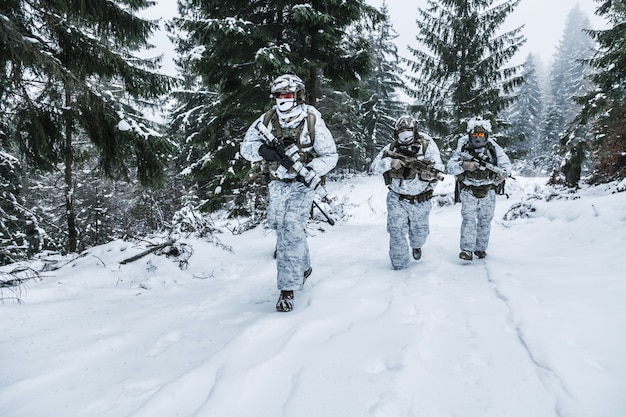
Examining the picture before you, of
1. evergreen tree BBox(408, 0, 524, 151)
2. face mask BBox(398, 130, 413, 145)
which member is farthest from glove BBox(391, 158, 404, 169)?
evergreen tree BBox(408, 0, 524, 151)

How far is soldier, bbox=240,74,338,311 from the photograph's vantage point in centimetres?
378

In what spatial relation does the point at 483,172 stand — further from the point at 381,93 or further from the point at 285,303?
the point at 381,93

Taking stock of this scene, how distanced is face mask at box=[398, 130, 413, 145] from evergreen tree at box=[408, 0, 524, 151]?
38.7 feet

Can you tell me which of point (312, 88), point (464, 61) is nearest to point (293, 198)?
point (312, 88)

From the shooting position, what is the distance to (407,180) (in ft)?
16.2

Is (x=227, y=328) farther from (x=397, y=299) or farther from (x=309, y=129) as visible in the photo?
(x=309, y=129)

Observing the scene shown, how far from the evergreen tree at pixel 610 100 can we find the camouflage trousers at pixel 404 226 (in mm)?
9442

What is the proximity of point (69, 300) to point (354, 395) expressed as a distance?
3.52 m

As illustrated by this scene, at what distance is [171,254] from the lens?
17.6 ft

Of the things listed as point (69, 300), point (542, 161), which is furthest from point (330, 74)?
point (542, 161)

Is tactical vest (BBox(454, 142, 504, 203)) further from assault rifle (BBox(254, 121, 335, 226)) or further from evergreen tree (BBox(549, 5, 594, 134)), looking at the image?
evergreen tree (BBox(549, 5, 594, 134))

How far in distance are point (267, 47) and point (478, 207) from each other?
18.4ft

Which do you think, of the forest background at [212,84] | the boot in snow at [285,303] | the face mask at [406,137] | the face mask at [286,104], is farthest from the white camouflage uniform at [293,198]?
the face mask at [406,137]

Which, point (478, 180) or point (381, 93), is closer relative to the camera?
point (478, 180)
